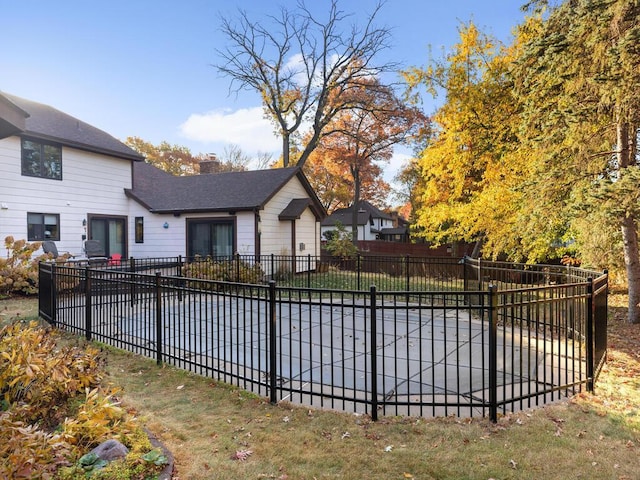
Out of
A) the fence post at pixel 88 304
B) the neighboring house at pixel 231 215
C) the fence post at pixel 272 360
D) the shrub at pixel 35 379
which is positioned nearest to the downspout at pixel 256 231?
the neighboring house at pixel 231 215

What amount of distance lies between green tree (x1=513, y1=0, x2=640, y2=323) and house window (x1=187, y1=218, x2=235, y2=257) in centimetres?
1121

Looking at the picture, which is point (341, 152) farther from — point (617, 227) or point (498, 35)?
point (617, 227)

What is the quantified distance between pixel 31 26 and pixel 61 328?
6.56m

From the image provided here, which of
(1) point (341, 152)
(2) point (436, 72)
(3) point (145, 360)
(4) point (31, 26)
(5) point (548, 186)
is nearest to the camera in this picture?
(3) point (145, 360)


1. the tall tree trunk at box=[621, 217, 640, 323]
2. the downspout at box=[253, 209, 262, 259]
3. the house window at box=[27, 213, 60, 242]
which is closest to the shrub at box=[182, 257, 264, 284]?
the downspout at box=[253, 209, 262, 259]

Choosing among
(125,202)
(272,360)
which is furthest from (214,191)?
(272,360)

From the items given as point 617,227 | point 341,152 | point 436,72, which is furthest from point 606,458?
point 341,152

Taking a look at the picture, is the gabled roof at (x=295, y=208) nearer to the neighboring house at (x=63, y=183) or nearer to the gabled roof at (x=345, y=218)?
the neighboring house at (x=63, y=183)

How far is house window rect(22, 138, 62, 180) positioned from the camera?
1348 centimetres

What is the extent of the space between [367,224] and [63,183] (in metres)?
35.6

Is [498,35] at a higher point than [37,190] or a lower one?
higher

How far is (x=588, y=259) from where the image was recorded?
855 cm

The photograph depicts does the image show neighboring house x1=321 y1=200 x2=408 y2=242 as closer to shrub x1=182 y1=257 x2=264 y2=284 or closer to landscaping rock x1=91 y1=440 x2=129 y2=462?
shrub x1=182 y1=257 x2=264 y2=284

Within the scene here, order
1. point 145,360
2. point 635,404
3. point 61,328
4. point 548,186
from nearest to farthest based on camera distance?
point 635,404
point 145,360
point 61,328
point 548,186
